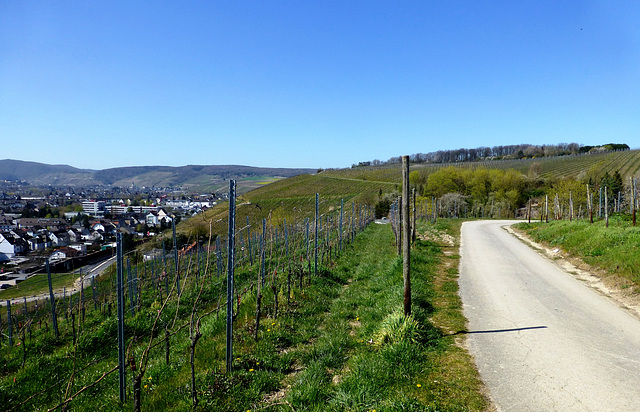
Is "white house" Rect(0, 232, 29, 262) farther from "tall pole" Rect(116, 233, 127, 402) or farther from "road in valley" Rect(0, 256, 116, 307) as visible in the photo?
"tall pole" Rect(116, 233, 127, 402)

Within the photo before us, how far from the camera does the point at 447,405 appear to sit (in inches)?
173

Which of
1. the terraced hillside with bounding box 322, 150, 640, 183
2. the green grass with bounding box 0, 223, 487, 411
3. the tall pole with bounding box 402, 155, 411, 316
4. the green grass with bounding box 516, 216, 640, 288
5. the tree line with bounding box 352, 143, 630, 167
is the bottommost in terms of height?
the green grass with bounding box 0, 223, 487, 411

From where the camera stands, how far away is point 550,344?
6.15 meters

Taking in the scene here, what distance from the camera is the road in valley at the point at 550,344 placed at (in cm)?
453

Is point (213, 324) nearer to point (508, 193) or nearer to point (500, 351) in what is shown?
point (500, 351)

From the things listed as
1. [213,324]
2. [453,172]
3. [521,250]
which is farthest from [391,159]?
[213,324]

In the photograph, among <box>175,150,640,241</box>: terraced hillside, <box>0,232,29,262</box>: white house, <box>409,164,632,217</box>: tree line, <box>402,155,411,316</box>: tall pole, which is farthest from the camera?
<box>175,150,640,241</box>: terraced hillside

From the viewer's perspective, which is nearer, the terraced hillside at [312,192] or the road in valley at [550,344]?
the road in valley at [550,344]

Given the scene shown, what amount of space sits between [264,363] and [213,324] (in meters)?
2.37

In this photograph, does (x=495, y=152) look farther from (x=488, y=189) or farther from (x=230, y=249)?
(x=230, y=249)

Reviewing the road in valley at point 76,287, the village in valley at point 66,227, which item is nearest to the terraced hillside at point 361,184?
the village in valley at point 66,227

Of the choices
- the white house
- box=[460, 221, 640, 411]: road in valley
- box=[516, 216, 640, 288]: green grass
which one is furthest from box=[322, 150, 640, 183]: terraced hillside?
the white house

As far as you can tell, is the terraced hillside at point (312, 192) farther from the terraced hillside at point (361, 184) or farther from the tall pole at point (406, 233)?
the tall pole at point (406, 233)

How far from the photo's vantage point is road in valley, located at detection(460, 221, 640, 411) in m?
4.53
